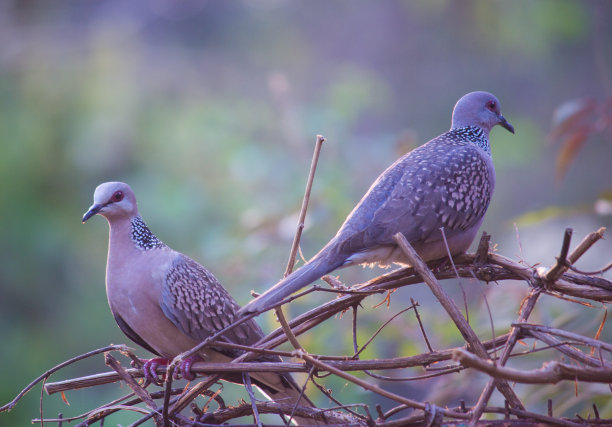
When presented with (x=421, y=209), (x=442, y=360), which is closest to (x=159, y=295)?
(x=421, y=209)

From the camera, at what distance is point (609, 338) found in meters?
3.76

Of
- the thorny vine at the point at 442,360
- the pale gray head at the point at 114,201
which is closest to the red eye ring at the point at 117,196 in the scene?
the pale gray head at the point at 114,201

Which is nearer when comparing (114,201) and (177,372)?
(177,372)

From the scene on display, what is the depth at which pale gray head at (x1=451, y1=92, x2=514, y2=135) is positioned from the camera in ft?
9.24

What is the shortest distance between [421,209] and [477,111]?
0.78m

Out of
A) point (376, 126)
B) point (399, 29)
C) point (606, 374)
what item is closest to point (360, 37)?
point (399, 29)

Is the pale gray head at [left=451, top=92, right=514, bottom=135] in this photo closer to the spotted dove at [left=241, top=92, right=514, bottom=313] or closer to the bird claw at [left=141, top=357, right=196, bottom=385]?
the spotted dove at [left=241, top=92, right=514, bottom=313]

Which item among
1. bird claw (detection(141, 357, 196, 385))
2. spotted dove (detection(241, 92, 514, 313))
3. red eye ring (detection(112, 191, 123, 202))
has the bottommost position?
bird claw (detection(141, 357, 196, 385))

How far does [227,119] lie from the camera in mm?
6109

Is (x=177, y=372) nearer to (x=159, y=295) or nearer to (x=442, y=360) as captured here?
(x=159, y=295)

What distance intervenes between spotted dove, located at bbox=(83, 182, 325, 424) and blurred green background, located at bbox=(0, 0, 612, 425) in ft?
3.99

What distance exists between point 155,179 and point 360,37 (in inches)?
126

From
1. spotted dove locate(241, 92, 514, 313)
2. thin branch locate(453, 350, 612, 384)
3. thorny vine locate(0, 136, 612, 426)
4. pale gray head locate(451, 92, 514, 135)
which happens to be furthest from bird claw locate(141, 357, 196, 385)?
pale gray head locate(451, 92, 514, 135)

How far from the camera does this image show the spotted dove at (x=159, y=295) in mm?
2328
